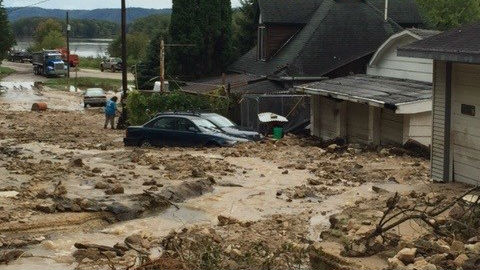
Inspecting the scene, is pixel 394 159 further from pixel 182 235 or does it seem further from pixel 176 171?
pixel 182 235

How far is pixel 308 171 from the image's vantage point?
21969 mm

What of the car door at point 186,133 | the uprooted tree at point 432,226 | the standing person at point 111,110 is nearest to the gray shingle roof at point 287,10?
the standing person at point 111,110

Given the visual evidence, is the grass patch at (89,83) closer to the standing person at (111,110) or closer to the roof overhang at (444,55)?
the standing person at (111,110)

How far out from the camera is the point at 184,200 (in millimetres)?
17844

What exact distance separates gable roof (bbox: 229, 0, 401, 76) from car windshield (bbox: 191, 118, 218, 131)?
959 cm

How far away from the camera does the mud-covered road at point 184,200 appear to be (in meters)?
12.4

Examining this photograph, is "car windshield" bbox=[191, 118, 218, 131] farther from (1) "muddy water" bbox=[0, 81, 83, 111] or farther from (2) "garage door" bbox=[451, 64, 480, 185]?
(1) "muddy water" bbox=[0, 81, 83, 111]

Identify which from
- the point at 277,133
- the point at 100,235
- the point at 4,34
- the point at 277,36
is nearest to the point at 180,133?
the point at 277,133

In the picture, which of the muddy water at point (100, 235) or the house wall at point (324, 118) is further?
the house wall at point (324, 118)

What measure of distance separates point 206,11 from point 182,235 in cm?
3254

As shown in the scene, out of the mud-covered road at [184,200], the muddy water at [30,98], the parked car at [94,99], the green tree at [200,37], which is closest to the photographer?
the mud-covered road at [184,200]

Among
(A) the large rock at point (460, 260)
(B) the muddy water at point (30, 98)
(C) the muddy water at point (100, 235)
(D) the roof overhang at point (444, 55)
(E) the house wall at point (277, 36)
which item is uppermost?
(E) the house wall at point (277, 36)

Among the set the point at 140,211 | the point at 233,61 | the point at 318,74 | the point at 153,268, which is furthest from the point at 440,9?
the point at 153,268

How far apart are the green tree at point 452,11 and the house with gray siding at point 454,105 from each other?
45654 mm
